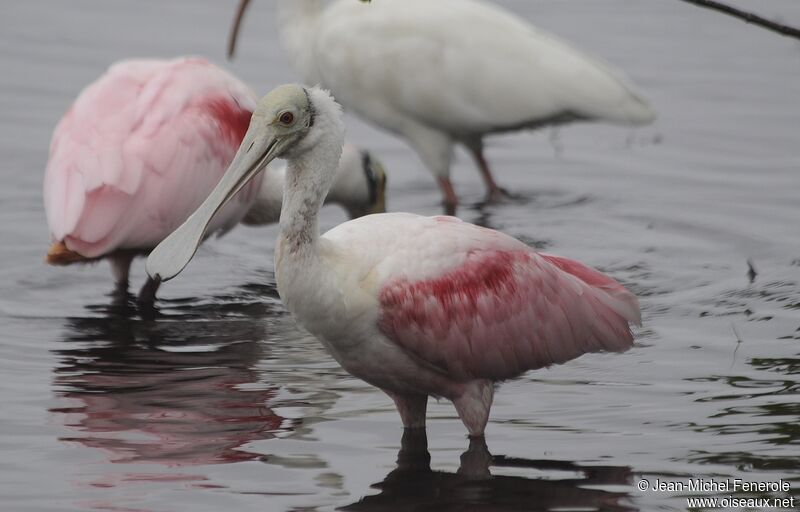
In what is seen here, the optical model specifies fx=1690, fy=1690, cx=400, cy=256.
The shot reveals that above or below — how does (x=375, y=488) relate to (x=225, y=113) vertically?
below

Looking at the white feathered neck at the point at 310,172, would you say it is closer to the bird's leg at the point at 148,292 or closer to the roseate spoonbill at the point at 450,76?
→ the bird's leg at the point at 148,292

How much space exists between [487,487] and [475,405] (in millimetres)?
435

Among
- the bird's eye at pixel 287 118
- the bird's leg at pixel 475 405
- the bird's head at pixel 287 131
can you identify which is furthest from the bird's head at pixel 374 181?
the bird's eye at pixel 287 118

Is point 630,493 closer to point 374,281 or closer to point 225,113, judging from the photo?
point 374,281

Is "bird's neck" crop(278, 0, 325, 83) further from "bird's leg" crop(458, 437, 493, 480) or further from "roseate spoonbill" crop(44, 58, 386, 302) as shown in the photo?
"bird's leg" crop(458, 437, 493, 480)

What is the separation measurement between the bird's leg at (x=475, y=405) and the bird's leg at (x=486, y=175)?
16.0 feet

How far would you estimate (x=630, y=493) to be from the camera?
6.01 metres

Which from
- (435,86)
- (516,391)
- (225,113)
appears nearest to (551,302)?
(516,391)

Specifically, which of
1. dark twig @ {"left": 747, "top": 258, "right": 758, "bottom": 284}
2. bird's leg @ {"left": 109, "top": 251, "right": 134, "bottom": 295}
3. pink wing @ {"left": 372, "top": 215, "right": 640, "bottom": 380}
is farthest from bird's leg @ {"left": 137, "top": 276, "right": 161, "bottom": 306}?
dark twig @ {"left": 747, "top": 258, "right": 758, "bottom": 284}

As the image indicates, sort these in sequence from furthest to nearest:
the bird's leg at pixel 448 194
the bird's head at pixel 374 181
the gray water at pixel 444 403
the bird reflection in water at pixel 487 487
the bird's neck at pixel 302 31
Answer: the bird's neck at pixel 302 31, the bird's leg at pixel 448 194, the bird's head at pixel 374 181, the gray water at pixel 444 403, the bird reflection in water at pixel 487 487

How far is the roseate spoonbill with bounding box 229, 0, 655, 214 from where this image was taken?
35.5 ft

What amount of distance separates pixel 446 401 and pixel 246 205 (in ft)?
7.09

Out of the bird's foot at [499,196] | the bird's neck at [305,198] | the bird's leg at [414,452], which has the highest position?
the bird's neck at [305,198]

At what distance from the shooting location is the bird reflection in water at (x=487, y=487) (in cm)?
593
